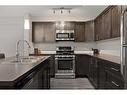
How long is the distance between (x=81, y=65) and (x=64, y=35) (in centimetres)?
132

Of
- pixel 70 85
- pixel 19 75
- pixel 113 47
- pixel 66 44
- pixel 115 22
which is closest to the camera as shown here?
pixel 19 75

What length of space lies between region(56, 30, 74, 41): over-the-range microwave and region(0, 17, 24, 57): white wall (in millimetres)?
1462

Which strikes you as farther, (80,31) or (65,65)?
(80,31)

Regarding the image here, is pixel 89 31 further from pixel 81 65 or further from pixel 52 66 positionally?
pixel 52 66

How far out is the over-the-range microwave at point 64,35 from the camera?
787 centimetres

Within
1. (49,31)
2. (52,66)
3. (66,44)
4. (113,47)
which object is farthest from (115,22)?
(66,44)

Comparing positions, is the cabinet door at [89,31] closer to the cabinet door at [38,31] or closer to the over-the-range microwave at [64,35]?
the over-the-range microwave at [64,35]

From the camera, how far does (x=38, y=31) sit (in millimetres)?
7895

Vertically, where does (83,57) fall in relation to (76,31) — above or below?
below
